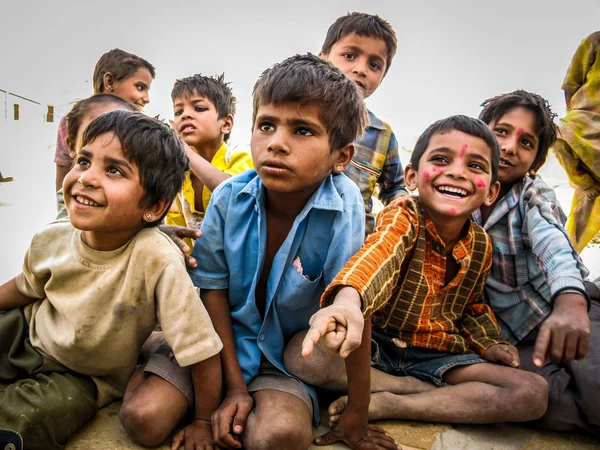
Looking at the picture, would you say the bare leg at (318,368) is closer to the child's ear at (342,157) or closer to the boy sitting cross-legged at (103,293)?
the boy sitting cross-legged at (103,293)

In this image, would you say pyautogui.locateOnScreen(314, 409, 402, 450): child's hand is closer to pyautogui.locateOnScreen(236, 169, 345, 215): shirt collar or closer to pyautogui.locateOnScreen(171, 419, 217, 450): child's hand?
pyautogui.locateOnScreen(171, 419, 217, 450): child's hand

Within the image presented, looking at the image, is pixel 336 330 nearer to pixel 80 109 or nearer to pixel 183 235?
pixel 183 235

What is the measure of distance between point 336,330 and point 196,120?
2.05 m

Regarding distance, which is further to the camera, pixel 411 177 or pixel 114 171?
pixel 411 177

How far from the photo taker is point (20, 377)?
62.2 inches

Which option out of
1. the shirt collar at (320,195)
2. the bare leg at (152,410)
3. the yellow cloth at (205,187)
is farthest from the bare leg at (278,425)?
the yellow cloth at (205,187)

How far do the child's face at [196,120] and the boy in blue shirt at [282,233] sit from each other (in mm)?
1148

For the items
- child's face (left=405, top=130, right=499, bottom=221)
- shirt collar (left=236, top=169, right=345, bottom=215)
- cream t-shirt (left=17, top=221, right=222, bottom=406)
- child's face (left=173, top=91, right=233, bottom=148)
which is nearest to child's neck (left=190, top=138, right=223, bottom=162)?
child's face (left=173, top=91, right=233, bottom=148)

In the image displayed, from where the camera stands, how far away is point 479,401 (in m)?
1.67

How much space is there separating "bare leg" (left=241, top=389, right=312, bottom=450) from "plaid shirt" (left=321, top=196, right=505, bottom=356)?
46 cm

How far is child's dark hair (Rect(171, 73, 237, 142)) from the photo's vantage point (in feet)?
9.24

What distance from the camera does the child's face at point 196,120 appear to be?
2789 millimetres

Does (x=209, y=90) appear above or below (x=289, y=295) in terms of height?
above

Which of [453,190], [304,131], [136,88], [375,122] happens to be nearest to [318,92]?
[304,131]
